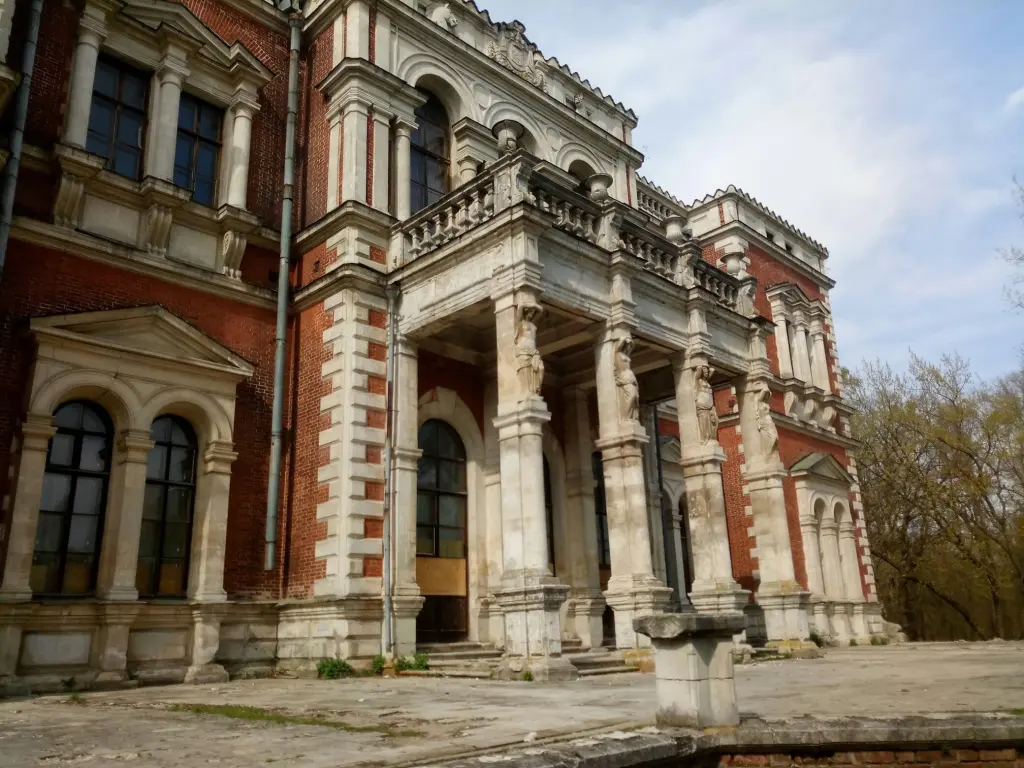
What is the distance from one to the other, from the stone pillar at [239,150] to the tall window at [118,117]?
1547mm

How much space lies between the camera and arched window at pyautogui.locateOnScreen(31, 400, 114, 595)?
38.6 ft

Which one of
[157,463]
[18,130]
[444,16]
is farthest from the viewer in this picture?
[444,16]

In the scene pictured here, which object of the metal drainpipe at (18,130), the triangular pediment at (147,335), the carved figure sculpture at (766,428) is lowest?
the carved figure sculpture at (766,428)

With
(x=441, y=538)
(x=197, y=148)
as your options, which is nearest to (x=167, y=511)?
(x=441, y=538)

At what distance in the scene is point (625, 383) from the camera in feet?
45.3

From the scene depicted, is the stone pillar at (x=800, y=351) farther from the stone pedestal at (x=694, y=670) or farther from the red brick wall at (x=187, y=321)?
the stone pedestal at (x=694, y=670)

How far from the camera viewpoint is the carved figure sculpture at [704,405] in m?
15.2

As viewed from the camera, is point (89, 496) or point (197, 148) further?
point (197, 148)

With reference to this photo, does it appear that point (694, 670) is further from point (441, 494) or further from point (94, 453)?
point (441, 494)

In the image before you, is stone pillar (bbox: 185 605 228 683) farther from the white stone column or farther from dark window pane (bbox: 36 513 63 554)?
dark window pane (bbox: 36 513 63 554)

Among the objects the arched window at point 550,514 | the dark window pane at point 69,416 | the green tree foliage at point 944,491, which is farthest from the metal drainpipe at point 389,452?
the green tree foliage at point 944,491

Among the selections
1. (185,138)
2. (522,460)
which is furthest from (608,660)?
(185,138)

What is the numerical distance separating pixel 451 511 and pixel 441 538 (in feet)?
1.91

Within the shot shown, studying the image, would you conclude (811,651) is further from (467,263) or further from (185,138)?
(185,138)
